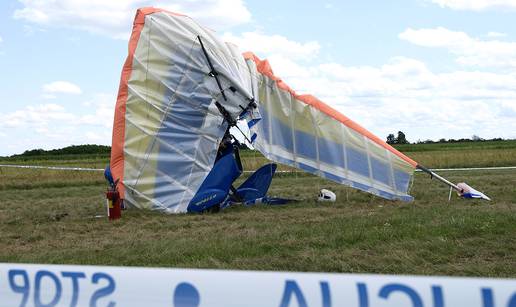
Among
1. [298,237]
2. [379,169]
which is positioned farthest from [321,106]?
[298,237]

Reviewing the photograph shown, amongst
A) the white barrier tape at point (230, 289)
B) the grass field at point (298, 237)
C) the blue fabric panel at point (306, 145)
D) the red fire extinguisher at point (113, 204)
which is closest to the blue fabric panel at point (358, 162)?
the grass field at point (298, 237)

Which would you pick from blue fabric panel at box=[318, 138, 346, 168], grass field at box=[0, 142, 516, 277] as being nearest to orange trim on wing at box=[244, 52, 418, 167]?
blue fabric panel at box=[318, 138, 346, 168]

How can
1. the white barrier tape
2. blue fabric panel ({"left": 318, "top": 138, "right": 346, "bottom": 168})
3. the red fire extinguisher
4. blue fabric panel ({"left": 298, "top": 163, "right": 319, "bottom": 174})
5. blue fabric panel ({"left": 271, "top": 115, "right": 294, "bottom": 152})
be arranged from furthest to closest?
blue fabric panel ({"left": 271, "top": 115, "right": 294, "bottom": 152})
blue fabric panel ({"left": 298, "top": 163, "right": 319, "bottom": 174})
blue fabric panel ({"left": 318, "top": 138, "right": 346, "bottom": 168})
the red fire extinguisher
the white barrier tape

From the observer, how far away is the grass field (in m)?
6.82

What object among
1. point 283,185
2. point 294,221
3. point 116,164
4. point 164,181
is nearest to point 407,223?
point 294,221

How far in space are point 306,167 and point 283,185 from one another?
5713 mm

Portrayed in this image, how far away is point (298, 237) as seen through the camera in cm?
810

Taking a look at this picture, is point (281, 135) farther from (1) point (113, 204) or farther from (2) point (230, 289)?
(2) point (230, 289)

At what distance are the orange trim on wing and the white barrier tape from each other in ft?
32.6

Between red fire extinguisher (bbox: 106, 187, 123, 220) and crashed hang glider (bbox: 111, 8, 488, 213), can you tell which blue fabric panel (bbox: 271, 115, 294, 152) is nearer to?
crashed hang glider (bbox: 111, 8, 488, 213)

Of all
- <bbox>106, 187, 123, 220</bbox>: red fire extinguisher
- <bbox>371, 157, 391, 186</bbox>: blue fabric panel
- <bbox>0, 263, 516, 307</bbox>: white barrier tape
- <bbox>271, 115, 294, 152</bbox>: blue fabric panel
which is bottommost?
<bbox>0, 263, 516, 307</bbox>: white barrier tape

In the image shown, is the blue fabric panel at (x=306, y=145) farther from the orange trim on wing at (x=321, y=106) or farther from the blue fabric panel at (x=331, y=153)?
the orange trim on wing at (x=321, y=106)

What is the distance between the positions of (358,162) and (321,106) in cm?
144

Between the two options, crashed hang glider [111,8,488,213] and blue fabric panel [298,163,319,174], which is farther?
blue fabric panel [298,163,319,174]
